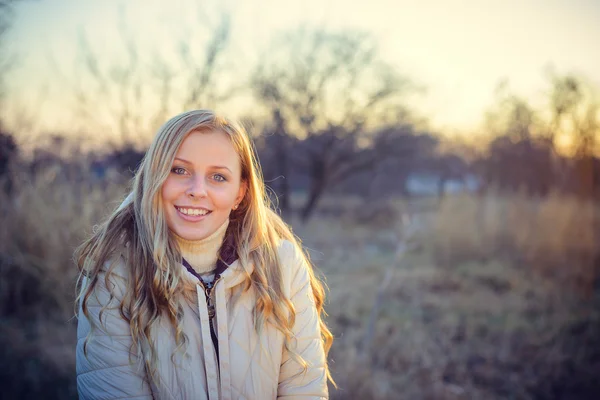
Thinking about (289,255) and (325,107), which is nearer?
(289,255)

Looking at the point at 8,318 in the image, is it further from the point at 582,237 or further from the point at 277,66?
the point at 582,237

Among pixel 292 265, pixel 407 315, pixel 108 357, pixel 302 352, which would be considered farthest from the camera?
pixel 407 315

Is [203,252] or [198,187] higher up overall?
[198,187]

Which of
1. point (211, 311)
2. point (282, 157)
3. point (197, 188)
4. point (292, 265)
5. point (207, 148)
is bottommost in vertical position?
point (211, 311)

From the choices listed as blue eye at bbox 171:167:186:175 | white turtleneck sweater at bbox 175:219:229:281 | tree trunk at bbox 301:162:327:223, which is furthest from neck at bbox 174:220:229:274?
tree trunk at bbox 301:162:327:223

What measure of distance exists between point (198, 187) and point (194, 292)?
41 centimetres

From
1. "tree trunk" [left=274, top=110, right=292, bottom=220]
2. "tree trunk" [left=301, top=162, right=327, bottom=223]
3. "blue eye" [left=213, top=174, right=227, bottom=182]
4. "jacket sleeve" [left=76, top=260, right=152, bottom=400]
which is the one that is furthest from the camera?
"tree trunk" [left=301, top=162, right=327, bottom=223]

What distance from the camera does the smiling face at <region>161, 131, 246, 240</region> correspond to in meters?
1.79

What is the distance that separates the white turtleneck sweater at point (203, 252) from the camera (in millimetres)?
1837

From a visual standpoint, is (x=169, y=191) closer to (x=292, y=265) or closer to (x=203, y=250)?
(x=203, y=250)

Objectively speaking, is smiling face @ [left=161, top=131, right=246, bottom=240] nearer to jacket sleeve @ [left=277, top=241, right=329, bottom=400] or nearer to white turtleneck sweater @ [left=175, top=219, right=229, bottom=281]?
white turtleneck sweater @ [left=175, top=219, right=229, bottom=281]

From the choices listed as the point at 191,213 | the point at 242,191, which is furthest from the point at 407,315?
the point at 191,213

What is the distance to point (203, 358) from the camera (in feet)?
5.59

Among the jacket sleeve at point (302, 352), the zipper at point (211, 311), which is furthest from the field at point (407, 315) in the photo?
the zipper at point (211, 311)
